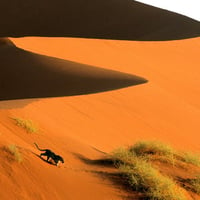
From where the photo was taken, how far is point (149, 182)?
8023 millimetres

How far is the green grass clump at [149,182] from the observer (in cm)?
777

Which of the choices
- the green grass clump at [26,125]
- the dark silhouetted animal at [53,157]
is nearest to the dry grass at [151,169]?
the dark silhouetted animal at [53,157]

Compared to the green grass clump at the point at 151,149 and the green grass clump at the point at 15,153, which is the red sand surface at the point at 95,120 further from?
the green grass clump at the point at 151,149

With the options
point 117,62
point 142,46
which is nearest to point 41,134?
point 117,62

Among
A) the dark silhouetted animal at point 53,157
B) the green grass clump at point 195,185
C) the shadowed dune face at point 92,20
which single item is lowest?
the green grass clump at point 195,185

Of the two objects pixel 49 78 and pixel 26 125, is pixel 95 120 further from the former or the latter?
pixel 49 78

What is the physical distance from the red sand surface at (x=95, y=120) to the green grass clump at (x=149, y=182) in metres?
0.30

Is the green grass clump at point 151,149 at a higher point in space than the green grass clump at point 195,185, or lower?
higher

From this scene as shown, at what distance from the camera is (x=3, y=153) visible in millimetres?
7520

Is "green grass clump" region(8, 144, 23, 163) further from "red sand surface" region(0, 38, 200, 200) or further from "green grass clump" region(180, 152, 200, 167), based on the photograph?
"green grass clump" region(180, 152, 200, 167)

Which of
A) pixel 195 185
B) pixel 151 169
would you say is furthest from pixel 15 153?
pixel 195 185

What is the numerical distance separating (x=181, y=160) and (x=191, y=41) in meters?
22.1

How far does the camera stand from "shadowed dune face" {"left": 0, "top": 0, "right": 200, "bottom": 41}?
124 feet

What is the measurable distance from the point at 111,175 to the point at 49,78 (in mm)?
9938
